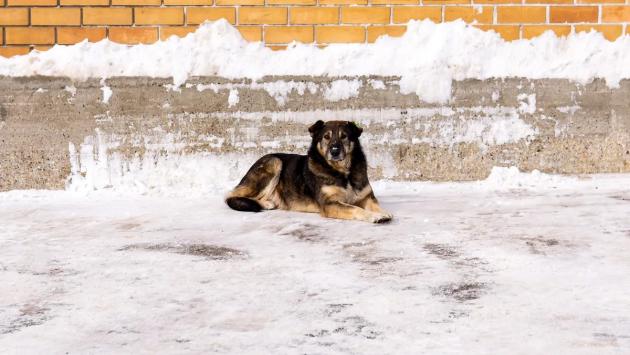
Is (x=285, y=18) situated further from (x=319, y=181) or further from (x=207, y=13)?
(x=319, y=181)

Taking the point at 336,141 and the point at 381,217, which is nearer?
the point at 381,217

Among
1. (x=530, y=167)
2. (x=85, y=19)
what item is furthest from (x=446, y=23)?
(x=85, y=19)

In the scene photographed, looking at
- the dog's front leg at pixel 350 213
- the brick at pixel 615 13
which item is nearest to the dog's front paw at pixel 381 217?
the dog's front leg at pixel 350 213

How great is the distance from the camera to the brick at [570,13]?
19.6ft

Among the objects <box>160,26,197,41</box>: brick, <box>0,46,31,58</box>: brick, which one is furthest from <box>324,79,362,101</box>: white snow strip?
<box>0,46,31,58</box>: brick

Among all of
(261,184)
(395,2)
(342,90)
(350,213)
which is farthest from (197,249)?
(395,2)

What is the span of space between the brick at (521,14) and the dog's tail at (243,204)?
2323 millimetres

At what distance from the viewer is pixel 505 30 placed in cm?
597

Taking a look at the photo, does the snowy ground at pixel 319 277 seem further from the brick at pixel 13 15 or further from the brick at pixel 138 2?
the brick at pixel 138 2

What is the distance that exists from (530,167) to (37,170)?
3646mm

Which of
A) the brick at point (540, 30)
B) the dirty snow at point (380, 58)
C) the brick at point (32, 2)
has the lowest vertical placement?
the dirty snow at point (380, 58)

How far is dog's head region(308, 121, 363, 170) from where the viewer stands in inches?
204

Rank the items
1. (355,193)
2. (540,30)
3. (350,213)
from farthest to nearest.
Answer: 1. (540,30)
2. (355,193)
3. (350,213)

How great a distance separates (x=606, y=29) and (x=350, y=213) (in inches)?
103
